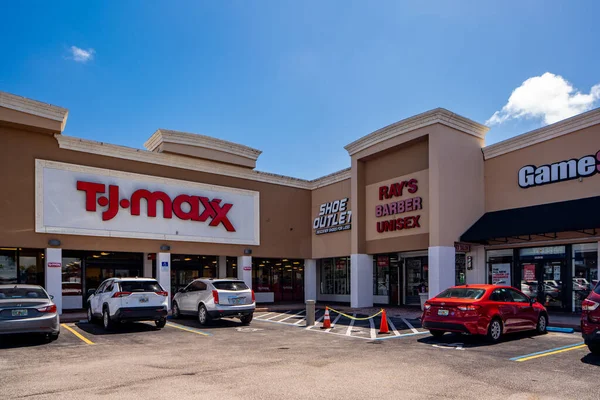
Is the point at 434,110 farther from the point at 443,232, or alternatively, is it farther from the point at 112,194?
the point at 112,194

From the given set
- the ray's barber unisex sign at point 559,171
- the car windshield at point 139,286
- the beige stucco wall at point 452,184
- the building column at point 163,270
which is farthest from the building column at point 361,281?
the car windshield at point 139,286

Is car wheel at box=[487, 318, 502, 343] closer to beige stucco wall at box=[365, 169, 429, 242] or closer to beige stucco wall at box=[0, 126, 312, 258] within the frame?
beige stucco wall at box=[365, 169, 429, 242]

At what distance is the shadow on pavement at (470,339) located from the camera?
12160 mm

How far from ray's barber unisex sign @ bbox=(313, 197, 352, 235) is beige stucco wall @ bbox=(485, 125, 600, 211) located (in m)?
7.50

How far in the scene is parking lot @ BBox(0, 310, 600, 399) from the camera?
292 inches

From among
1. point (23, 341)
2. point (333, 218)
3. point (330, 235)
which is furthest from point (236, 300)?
point (330, 235)

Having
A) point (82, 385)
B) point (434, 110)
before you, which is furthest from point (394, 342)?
point (434, 110)

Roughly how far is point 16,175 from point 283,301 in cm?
1625

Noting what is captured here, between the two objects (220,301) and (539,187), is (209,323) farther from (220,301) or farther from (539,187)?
(539,187)

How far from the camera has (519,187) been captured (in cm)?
2073

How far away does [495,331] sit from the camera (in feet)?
40.4

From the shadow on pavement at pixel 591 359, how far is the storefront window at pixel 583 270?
9225mm

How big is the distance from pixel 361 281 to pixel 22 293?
635 inches

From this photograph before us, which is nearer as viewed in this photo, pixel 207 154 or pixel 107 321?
pixel 107 321
